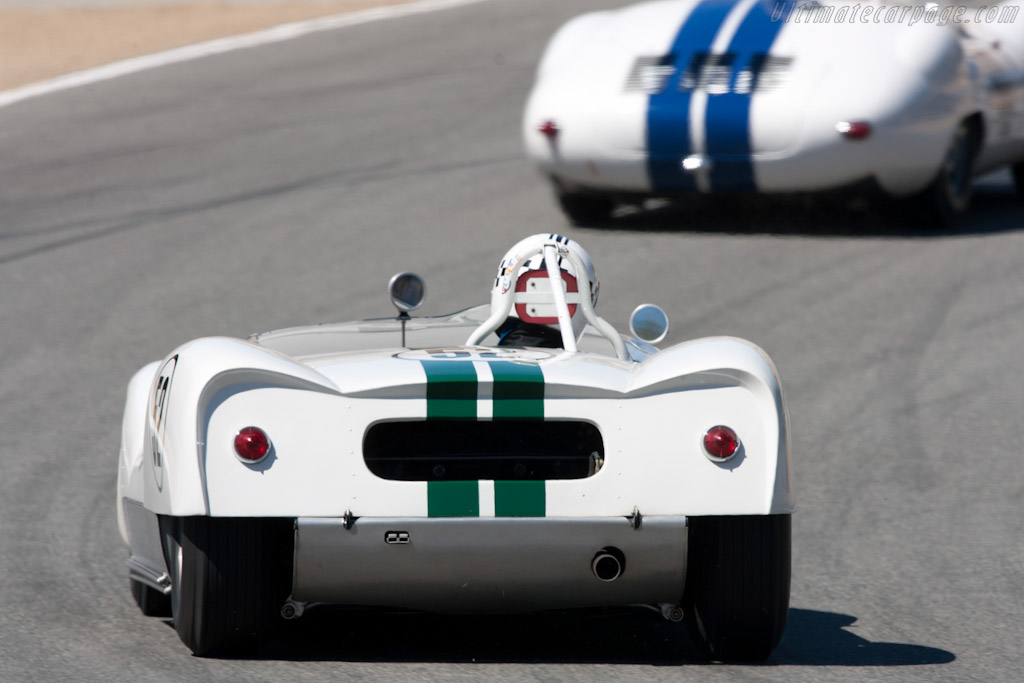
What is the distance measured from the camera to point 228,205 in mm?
12555

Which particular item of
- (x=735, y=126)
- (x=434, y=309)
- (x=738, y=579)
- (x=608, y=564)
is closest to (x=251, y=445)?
(x=608, y=564)

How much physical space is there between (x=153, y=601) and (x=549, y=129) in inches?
267

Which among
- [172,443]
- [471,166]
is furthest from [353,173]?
[172,443]

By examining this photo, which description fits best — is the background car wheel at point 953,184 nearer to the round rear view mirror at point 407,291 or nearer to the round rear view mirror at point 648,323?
the round rear view mirror at point 648,323

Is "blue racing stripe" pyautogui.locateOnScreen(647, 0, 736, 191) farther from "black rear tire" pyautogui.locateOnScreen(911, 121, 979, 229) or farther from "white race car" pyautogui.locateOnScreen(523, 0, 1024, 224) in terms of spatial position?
"black rear tire" pyautogui.locateOnScreen(911, 121, 979, 229)

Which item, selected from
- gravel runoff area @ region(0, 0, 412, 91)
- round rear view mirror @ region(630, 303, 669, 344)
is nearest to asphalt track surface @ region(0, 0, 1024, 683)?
round rear view mirror @ region(630, 303, 669, 344)

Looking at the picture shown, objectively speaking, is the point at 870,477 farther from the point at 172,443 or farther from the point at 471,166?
the point at 471,166

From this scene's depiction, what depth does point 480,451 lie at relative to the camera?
14.2ft

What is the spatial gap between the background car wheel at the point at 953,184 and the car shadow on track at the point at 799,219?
0.38 ft

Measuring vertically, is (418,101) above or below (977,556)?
above

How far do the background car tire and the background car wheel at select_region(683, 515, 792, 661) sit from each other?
1.67 m

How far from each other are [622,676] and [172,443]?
1297 mm

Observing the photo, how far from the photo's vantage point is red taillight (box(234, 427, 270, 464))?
4156 mm

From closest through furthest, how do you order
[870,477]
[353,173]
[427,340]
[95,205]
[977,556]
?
[427,340], [977,556], [870,477], [95,205], [353,173]
